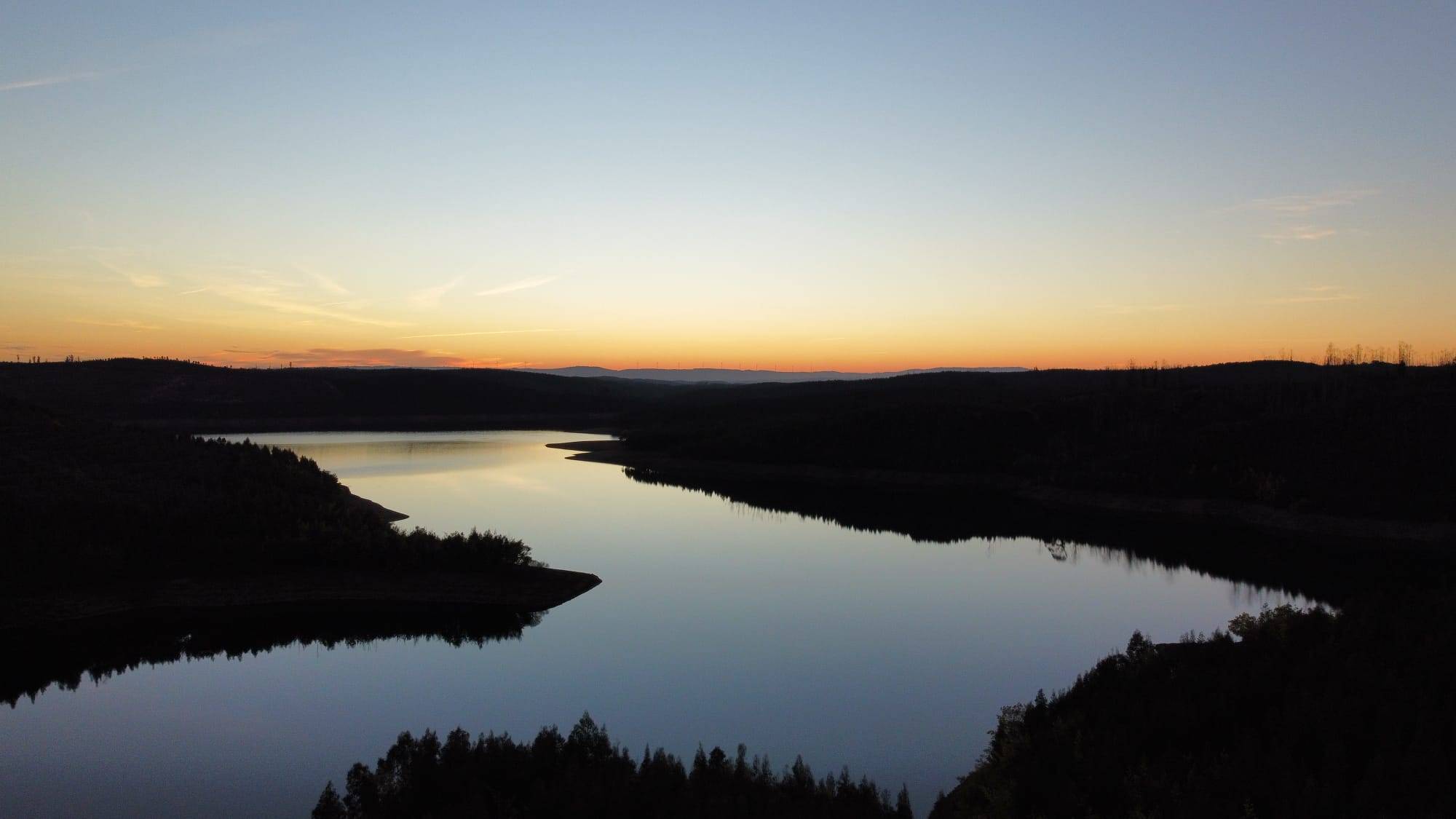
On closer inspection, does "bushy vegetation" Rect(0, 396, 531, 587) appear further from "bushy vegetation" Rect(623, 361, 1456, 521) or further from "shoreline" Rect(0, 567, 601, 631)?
"bushy vegetation" Rect(623, 361, 1456, 521)

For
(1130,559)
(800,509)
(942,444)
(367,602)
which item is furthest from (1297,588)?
(942,444)

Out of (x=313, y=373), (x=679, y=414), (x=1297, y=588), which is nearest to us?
(x=1297, y=588)

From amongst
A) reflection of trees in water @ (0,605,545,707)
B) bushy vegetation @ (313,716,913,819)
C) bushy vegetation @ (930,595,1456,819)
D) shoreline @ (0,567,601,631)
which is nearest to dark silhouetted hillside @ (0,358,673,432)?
shoreline @ (0,567,601,631)

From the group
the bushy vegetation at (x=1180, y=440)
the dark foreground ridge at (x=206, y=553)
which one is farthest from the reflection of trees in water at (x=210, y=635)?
the bushy vegetation at (x=1180, y=440)

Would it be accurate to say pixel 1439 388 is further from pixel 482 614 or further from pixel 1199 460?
pixel 482 614

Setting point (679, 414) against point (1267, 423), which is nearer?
point (1267, 423)

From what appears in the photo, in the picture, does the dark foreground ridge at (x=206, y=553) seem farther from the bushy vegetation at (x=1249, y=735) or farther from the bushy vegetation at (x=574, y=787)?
the bushy vegetation at (x=1249, y=735)

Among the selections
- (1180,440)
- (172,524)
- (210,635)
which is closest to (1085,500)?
(1180,440)
